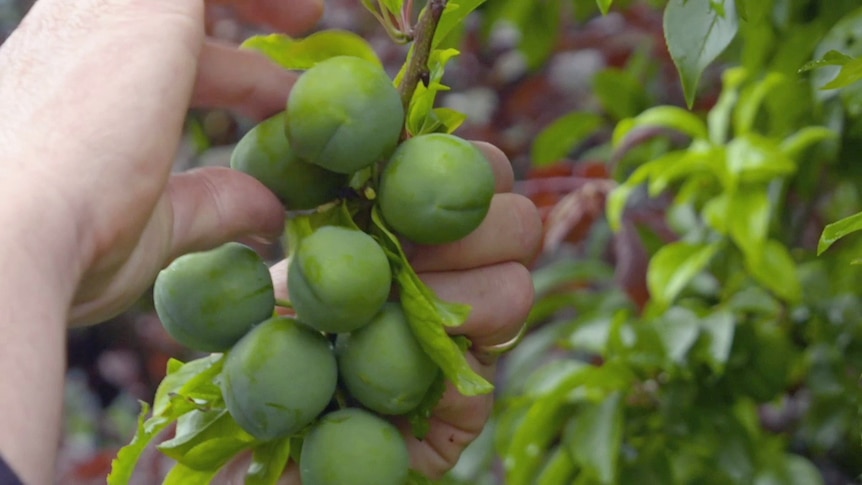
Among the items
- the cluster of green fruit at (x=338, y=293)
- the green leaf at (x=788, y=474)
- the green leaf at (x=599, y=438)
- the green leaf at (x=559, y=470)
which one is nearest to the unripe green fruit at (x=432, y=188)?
the cluster of green fruit at (x=338, y=293)

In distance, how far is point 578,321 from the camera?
4.94 ft

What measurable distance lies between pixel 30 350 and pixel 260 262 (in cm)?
20

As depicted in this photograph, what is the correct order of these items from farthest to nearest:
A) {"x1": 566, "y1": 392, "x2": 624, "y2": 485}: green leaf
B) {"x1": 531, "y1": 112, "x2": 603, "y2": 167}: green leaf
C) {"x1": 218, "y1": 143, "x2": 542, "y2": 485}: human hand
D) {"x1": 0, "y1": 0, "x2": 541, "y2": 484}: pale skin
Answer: {"x1": 531, "y1": 112, "x2": 603, "y2": 167}: green leaf, {"x1": 566, "y1": 392, "x2": 624, "y2": 485}: green leaf, {"x1": 218, "y1": 143, "x2": 542, "y2": 485}: human hand, {"x1": 0, "y1": 0, "x2": 541, "y2": 484}: pale skin

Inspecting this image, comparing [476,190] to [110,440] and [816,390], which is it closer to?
[816,390]

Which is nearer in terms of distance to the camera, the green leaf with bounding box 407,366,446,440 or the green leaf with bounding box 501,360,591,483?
the green leaf with bounding box 407,366,446,440

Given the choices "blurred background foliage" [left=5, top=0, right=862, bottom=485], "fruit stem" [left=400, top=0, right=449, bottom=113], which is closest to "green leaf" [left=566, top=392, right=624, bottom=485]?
"blurred background foliage" [left=5, top=0, right=862, bottom=485]

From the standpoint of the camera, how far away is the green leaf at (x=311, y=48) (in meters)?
0.81

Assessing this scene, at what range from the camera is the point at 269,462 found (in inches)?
31.0

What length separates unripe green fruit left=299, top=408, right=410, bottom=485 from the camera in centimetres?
71

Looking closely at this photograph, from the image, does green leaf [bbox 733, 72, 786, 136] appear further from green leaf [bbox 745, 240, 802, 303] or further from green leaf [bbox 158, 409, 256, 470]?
green leaf [bbox 158, 409, 256, 470]

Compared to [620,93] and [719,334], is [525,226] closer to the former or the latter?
[719,334]

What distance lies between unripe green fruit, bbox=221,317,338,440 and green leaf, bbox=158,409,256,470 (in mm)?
58

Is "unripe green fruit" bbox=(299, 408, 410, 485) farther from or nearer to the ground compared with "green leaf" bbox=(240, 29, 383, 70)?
nearer to the ground

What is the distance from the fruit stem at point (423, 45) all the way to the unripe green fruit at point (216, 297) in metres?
0.17
